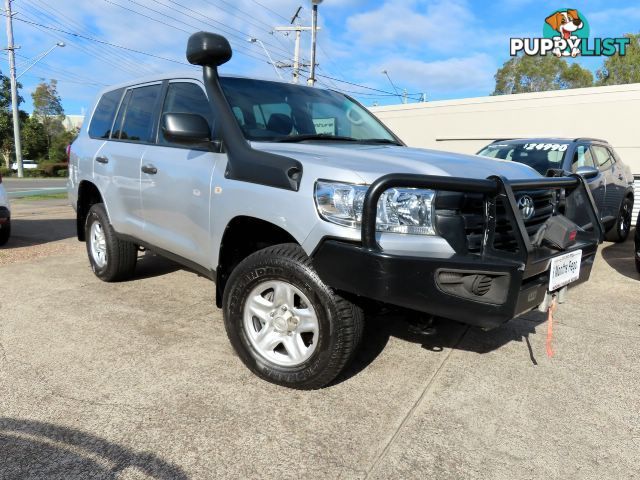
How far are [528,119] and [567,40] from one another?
12486mm

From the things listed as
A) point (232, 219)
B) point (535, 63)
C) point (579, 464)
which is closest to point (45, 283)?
point (232, 219)

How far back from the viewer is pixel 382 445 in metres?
2.37

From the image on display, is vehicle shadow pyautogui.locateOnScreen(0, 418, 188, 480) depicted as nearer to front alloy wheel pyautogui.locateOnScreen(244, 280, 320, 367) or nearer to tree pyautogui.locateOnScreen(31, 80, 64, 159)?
front alloy wheel pyautogui.locateOnScreen(244, 280, 320, 367)

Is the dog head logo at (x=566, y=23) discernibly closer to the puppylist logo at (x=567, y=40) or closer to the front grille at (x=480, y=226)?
the puppylist logo at (x=567, y=40)

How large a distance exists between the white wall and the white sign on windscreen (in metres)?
10.4

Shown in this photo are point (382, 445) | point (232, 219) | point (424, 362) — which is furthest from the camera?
point (424, 362)

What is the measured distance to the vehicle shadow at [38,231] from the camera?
7332 millimetres

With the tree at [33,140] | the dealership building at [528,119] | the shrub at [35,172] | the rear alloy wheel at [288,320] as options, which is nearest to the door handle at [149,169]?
the rear alloy wheel at [288,320]

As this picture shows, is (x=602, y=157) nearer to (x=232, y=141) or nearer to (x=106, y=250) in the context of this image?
(x=232, y=141)

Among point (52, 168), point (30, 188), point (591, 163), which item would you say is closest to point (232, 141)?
point (591, 163)

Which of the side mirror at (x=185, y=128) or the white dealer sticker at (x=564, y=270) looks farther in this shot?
the side mirror at (x=185, y=128)

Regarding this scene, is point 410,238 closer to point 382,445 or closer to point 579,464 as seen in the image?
point 382,445

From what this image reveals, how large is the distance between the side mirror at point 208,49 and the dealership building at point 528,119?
9328 millimetres

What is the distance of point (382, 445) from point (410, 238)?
973mm
